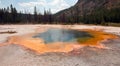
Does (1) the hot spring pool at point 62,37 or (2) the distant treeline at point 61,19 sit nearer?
(1) the hot spring pool at point 62,37

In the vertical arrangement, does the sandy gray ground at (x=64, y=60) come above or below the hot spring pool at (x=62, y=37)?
below

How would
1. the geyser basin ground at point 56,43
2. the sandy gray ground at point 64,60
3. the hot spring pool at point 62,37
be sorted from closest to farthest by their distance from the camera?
the sandy gray ground at point 64,60
the geyser basin ground at point 56,43
the hot spring pool at point 62,37

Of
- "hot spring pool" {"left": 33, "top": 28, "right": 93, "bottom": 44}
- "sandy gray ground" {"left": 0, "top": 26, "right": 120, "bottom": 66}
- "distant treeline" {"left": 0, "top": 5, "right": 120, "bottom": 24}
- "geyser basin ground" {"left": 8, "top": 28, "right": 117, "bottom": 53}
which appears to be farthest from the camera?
"distant treeline" {"left": 0, "top": 5, "right": 120, "bottom": 24}

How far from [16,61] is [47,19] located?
427 feet

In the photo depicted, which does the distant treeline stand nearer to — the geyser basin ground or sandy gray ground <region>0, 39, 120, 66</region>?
the geyser basin ground

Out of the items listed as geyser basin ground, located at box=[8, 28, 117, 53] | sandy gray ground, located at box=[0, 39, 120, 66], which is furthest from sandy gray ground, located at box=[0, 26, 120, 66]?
geyser basin ground, located at box=[8, 28, 117, 53]

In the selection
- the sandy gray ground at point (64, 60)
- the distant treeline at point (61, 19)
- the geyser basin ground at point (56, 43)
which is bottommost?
the sandy gray ground at point (64, 60)

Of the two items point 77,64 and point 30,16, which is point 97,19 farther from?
point 77,64

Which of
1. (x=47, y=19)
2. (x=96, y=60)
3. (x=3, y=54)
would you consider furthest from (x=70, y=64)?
(x=47, y=19)

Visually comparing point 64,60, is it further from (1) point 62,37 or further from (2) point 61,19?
(2) point 61,19

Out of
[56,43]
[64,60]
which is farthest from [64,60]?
[56,43]

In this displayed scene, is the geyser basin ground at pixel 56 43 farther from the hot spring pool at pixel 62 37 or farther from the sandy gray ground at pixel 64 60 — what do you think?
the sandy gray ground at pixel 64 60

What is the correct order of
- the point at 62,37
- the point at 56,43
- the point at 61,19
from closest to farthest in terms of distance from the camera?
the point at 56,43, the point at 62,37, the point at 61,19

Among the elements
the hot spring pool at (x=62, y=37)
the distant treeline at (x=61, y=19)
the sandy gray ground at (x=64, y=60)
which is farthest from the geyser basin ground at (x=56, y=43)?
the distant treeline at (x=61, y=19)
